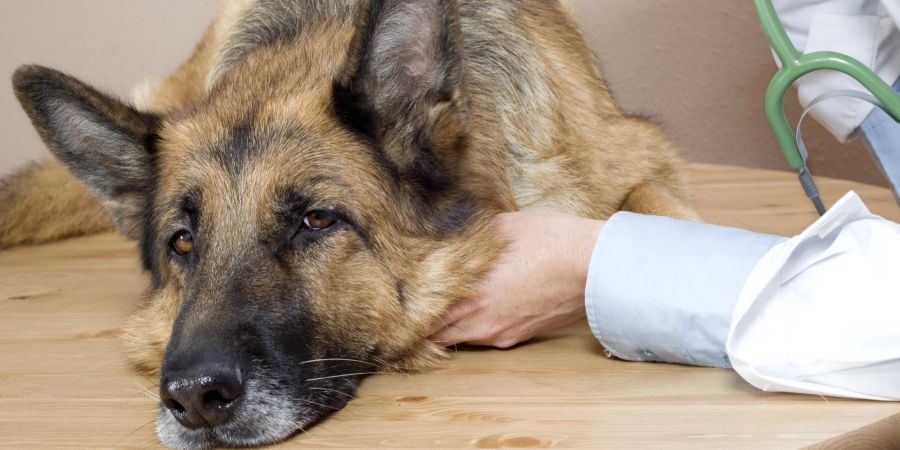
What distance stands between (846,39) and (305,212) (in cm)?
127

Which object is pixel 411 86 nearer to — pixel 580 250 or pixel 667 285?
pixel 580 250

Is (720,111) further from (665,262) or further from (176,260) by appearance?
(176,260)

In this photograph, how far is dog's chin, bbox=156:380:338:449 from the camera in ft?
5.49

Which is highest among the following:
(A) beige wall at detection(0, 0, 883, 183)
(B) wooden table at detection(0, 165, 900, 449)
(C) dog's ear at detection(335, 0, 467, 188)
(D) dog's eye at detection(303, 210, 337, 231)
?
(C) dog's ear at detection(335, 0, 467, 188)

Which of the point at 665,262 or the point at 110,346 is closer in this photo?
the point at 665,262

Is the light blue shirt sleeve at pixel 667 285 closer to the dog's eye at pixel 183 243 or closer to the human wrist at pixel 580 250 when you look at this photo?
the human wrist at pixel 580 250

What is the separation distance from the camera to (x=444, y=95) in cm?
204

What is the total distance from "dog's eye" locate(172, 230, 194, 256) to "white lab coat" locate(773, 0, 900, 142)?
142 cm

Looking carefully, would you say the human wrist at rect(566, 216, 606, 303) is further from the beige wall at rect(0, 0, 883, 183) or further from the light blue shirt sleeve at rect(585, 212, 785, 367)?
the beige wall at rect(0, 0, 883, 183)

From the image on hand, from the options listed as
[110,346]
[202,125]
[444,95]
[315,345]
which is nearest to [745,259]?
[444,95]

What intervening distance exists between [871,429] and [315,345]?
0.94 metres

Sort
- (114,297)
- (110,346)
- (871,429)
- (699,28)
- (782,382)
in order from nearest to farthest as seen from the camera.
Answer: (871,429)
(782,382)
(110,346)
(114,297)
(699,28)

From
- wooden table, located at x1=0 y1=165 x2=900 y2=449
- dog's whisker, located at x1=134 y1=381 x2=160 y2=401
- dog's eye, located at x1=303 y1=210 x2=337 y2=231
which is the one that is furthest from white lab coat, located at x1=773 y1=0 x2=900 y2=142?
dog's whisker, located at x1=134 y1=381 x2=160 y2=401

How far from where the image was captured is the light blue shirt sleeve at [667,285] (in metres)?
1.84
